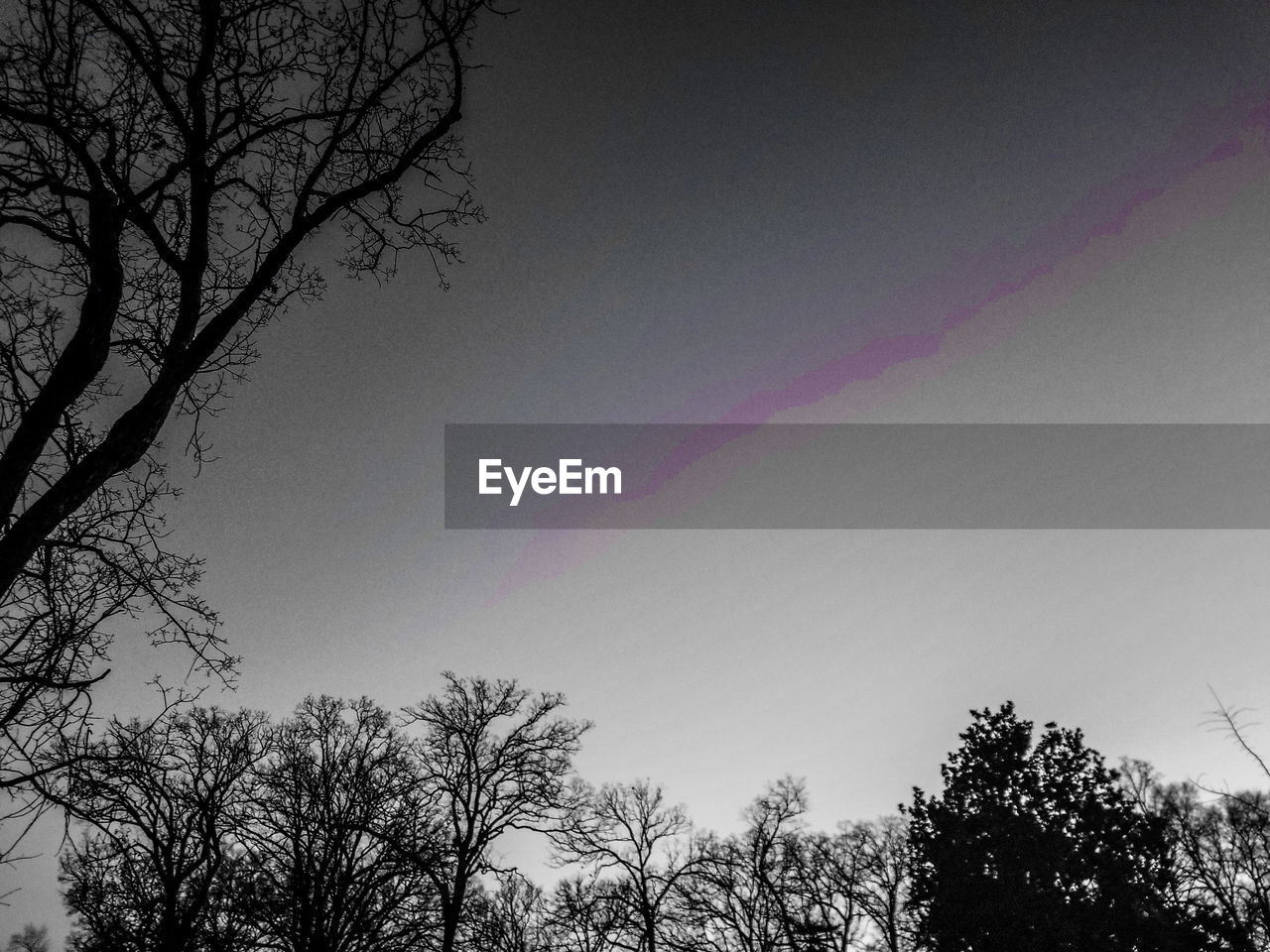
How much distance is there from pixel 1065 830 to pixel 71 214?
2828 cm

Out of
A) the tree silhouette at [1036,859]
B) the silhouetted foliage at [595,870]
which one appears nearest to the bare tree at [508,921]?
the silhouetted foliage at [595,870]

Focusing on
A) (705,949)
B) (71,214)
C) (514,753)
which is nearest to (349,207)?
(71,214)

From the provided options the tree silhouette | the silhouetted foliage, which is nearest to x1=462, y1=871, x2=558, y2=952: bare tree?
the silhouetted foliage

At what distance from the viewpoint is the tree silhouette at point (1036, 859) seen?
18.7 m

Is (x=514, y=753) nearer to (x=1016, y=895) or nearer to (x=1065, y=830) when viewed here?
(x=1016, y=895)

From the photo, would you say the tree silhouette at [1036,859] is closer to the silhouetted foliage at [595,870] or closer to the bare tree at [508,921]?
the silhouetted foliage at [595,870]

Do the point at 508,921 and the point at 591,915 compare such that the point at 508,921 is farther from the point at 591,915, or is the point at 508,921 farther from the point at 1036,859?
the point at 1036,859

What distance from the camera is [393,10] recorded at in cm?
491

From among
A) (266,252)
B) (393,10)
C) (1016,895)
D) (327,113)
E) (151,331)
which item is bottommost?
(1016,895)

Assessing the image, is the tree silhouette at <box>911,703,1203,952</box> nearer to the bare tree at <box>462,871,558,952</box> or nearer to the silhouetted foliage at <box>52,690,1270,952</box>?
the silhouetted foliage at <box>52,690,1270,952</box>

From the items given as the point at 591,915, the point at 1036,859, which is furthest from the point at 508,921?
the point at 1036,859

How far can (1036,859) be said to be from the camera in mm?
19891

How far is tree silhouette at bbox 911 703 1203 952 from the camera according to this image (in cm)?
1870

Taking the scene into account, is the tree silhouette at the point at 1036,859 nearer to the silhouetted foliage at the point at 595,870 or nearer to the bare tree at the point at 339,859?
the silhouetted foliage at the point at 595,870
